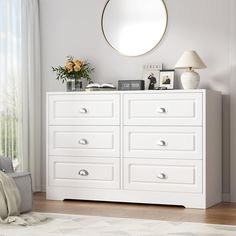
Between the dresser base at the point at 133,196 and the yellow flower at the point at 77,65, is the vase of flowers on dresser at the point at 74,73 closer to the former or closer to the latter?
the yellow flower at the point at 77,65

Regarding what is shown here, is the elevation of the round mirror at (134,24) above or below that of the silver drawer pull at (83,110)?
above

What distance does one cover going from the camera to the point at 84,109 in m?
5.90

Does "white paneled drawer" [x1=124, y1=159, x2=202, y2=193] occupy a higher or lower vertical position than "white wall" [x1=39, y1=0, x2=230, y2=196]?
lower

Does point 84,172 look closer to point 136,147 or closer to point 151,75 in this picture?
point 136,147

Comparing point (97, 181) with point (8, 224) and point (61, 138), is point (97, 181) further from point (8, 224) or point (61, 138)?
point (8, 224)

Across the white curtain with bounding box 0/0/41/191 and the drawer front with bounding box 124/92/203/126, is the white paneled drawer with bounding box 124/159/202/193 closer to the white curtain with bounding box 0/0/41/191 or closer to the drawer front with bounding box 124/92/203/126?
the drawer front with bounding box 124/92/203/126

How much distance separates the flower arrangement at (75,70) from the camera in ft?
20.4

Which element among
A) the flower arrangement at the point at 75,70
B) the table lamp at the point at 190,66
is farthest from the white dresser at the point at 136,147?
the flower arrangement at the point at 75,70

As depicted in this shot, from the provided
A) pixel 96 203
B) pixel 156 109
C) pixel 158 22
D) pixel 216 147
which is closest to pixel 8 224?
pixel 96 203

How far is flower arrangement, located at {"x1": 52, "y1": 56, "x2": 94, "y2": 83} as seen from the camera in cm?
623

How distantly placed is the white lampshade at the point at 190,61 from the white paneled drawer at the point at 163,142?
0.58 metres

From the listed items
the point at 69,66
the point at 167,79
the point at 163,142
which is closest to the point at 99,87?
the point at 69,66

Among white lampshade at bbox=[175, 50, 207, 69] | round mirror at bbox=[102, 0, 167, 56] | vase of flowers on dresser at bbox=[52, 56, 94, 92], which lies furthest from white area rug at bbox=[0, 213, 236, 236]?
round mirror at bbox=[102, 0, 167, 56]

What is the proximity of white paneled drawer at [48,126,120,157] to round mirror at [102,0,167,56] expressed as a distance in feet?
3.01
